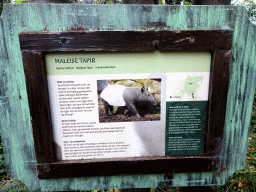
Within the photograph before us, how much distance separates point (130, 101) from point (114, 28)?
1.45 feet

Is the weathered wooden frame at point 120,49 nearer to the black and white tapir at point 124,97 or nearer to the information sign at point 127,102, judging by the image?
the information sign at point 127,102

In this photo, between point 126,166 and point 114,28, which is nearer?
point 114,28

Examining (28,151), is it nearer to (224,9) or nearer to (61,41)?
(61,41)

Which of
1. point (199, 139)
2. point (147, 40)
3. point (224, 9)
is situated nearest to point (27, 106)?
point (147, 40)

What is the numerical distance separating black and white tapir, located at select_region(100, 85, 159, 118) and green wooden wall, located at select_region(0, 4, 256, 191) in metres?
0.36

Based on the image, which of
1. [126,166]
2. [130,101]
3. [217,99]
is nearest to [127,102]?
[130,101]

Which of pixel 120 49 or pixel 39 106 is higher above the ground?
pixel 120 49

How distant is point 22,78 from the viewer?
926 mm

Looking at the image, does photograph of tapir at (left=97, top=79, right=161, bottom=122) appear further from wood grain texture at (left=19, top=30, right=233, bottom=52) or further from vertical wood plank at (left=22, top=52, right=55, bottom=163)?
vertical wood plank at (left=22, top=52, right=55, bottom=163)

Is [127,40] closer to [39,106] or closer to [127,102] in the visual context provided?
[127,102]

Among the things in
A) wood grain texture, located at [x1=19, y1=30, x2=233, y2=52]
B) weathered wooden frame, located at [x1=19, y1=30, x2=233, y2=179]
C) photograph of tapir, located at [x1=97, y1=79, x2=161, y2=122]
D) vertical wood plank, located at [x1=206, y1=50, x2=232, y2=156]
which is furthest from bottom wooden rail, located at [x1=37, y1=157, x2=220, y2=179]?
wood grain texture, located at [x1=19, y1=30, x2=233, y2=52]

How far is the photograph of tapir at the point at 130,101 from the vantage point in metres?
0.94

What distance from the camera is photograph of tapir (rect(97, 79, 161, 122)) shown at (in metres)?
0.94

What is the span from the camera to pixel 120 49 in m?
0.88
